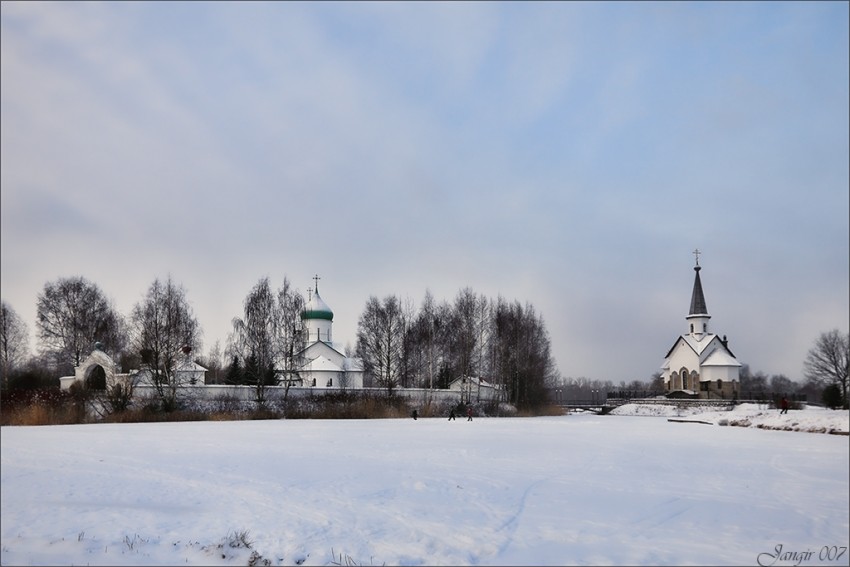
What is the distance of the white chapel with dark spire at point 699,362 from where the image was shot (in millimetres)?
75000

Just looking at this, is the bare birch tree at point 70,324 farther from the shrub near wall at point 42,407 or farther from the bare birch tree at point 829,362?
the bare birch tree at point 829,362

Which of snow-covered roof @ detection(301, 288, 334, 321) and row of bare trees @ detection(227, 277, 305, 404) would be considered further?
snow-covered roof @ detection(301, 288, 334, 321)

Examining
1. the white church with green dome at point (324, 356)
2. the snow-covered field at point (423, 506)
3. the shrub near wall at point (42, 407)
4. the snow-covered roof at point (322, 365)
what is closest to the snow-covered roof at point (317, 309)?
the white church with green dome at point (324, 356)

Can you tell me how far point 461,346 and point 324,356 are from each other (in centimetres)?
1574

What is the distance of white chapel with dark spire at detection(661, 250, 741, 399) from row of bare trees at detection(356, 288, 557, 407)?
20.7 metres

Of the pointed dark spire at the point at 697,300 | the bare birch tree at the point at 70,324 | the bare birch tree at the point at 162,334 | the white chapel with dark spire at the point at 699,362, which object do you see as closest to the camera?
the bare birch tree at the point at 162,334

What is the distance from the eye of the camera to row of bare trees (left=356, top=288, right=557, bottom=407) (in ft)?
190

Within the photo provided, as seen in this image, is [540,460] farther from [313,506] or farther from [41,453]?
[41,453]

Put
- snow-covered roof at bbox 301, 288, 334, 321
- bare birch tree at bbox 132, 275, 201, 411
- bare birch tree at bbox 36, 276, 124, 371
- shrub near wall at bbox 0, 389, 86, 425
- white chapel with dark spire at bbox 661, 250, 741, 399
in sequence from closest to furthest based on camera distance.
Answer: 1. shrub near wall at bbox 0, 389, 86, 425
2. bare birch tree at bbox 132, 275, 201, 411
3. bare birch tree at bbox 36, 276, 124, 371
4. snow-covered roof at bbox 301, 288, 334, 321
5. white chapel with dark spire at bbox 661, 250, 741, 399

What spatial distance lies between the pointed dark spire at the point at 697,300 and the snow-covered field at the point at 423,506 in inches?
2613

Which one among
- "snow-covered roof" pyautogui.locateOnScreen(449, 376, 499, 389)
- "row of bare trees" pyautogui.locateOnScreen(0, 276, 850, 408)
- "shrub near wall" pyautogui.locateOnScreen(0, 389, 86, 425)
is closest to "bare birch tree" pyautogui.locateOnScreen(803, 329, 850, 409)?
"row of bare trees" pyautogui.locateOnScreen(0, 276, 850, 408)

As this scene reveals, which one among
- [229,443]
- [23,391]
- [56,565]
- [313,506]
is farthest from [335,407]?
[56,565]

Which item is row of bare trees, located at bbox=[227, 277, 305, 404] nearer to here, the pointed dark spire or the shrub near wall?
the shrub near wall

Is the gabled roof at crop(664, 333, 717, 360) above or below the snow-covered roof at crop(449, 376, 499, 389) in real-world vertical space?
above
